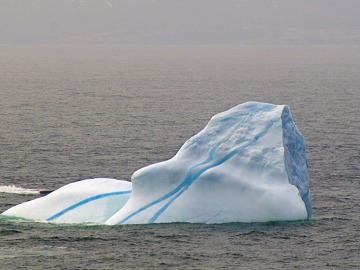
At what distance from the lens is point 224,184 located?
128 ft

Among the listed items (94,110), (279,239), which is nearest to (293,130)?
(279,239)

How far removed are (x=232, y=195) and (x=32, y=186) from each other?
1348 cm

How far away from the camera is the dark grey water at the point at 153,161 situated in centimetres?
3622

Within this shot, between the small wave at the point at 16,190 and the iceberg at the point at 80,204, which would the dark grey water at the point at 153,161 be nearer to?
the small wave at the point at 16,190

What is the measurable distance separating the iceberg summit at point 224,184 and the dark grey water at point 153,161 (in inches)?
23.6

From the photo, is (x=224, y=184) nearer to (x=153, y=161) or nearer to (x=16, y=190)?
(x=16, y=190)

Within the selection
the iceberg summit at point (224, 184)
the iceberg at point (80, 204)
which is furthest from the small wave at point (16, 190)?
the iceberg summit at point (224, 184)

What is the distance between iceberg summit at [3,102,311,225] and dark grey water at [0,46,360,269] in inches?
23.6

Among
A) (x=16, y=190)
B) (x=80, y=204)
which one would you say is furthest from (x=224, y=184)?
(x=16, y=190)

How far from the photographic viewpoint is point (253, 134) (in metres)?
40.3

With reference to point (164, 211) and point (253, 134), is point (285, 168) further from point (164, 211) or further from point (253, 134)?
point (164, 211)

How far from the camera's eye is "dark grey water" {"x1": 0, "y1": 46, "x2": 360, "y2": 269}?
36219mm

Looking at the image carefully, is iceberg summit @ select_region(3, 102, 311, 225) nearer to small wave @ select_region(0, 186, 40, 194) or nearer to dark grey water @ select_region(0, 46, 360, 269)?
dark grey water @ select_region(0, 46, 360, 269)

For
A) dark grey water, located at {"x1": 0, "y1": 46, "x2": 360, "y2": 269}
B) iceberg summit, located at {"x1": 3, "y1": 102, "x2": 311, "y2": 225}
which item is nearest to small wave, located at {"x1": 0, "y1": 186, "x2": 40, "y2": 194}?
dark grey water, located at {"x1": 0, "y1": 46, "x2": 360, "y2": 269}
